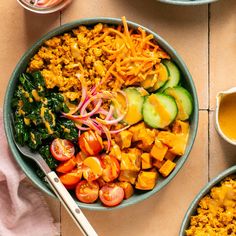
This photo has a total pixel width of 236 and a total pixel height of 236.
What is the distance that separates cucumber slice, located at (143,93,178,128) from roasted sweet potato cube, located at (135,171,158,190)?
0.13 metres

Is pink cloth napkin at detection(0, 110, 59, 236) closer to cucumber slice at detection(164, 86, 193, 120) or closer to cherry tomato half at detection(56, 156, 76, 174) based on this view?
cherry tomato half at detection(56, 156, 76, 174)

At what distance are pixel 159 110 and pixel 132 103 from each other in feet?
0.24

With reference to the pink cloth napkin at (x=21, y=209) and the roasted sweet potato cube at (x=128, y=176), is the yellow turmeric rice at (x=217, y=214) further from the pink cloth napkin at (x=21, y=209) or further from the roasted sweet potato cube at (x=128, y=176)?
the pink cloth napkin at (x=21, y=209)

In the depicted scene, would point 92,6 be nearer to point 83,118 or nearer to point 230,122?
point 83,118

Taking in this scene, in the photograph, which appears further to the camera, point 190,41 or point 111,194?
point 190,41

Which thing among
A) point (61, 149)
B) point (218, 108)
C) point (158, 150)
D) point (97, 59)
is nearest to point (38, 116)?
point (61, 149)

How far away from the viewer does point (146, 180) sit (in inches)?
61.4

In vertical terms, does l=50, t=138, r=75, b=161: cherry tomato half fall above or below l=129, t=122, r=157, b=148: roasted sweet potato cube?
below

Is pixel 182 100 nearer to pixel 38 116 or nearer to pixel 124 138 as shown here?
pixel 124 138

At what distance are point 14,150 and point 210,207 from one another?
540 millimetres

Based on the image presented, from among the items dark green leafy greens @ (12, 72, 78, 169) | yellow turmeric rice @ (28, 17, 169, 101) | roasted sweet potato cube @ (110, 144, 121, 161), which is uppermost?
yellow turmeric rice @ (28, 17, 169, 101)

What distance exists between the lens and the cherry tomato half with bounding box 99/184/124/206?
156 centimetres

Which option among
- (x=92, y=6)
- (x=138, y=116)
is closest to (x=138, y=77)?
(x=138, y=116)

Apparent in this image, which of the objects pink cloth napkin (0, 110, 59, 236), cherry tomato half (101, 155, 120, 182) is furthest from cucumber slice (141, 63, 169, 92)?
pink cloth napkin (0, 110, 59, 236)
